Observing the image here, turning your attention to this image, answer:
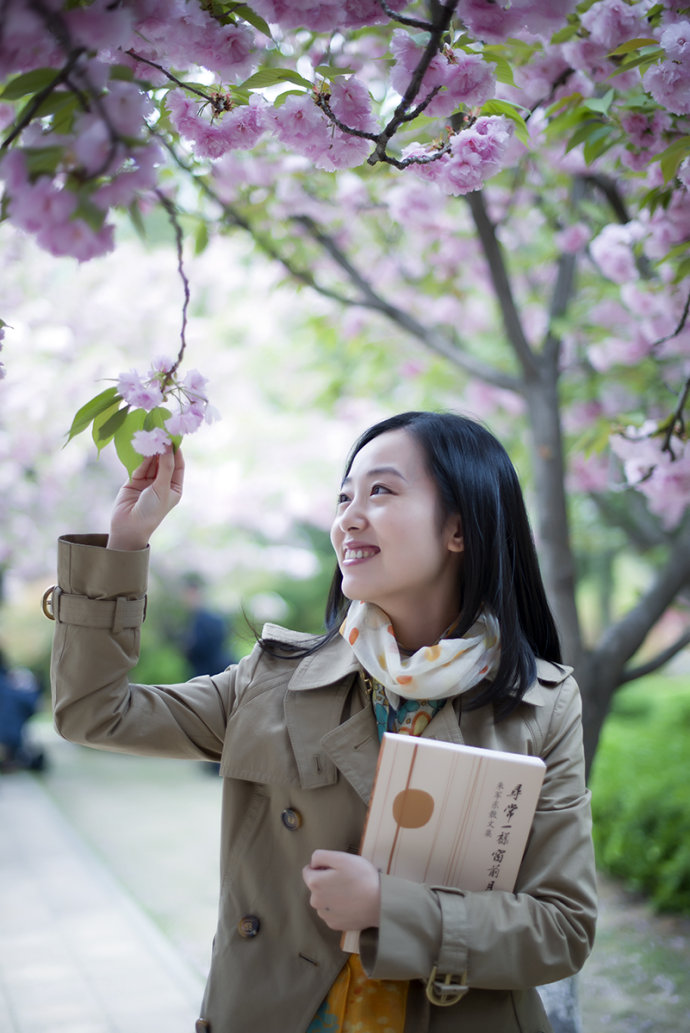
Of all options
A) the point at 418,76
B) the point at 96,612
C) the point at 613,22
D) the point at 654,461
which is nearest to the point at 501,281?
the point at 654,461

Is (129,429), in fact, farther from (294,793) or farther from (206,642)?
(206,642)

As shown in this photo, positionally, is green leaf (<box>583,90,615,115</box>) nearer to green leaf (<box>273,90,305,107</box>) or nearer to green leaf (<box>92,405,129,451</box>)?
green leaf (<box>273,90,305,107</box>)

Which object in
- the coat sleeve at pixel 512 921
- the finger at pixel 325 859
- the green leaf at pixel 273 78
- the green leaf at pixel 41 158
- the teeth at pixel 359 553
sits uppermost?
the green leaf at pixel 273 78

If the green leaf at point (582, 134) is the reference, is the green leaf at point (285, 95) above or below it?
below

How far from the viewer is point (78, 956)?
3377 mm

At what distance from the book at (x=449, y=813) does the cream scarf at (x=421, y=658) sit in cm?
15

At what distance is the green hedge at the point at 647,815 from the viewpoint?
391cm

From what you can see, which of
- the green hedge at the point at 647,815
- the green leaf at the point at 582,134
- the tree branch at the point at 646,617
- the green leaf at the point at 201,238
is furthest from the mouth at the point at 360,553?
the green hedge at the point at 647,815

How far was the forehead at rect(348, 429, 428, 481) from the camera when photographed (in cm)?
147

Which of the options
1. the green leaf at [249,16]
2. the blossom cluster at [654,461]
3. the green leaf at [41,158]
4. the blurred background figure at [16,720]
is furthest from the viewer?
the blurred background figure at [16,720]

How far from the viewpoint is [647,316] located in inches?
113

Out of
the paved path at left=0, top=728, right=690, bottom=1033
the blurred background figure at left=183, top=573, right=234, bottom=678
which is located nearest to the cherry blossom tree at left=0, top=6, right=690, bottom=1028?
the paved path at left=0, top=728, right=690, bottom=1033

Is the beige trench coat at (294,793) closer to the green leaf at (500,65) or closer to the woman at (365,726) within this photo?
the woman at (365,726)

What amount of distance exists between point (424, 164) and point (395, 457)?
19.4 inches
